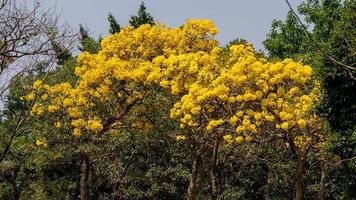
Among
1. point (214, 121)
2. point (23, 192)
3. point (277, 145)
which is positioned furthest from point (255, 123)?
point (23, 192)

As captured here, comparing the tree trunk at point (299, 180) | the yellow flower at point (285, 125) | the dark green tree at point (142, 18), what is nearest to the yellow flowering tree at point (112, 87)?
the yellow flower at point (285, 125)

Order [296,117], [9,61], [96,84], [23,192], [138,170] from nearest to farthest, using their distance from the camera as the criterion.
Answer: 1. [9,61]
2. [296,117]
3. [96,84]
4. [138,170]
5. [23,192]

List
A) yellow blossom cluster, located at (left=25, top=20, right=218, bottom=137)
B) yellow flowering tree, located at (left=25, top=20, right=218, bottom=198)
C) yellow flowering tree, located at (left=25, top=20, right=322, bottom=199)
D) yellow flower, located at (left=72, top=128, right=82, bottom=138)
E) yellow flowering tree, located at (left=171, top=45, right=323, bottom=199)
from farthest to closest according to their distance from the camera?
yellow flowering tree, located at (left=25, top=20, right=218, bottom=198) < yellow blossom cluster, located at (left=25, top=20, right=218, bottom=137) < yellow flower, located at (left=72, top=128, right=82, bottom=138) < yellow flowering tree, located at (left=25, top=20, right=322, bottom=199) < yellow flowering tree, located at (left=171, top=45, right=323, bottom=199)

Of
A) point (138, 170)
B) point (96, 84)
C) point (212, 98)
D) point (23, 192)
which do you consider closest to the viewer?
point (212, 98)

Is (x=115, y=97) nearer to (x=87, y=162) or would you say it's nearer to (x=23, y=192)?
(x=87, y=162)

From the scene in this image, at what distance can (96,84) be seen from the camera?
55.5 feet

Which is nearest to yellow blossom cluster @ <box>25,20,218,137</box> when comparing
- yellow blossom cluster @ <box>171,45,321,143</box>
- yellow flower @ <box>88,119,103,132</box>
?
yellow flower @ <box>88,119,103,132</box>

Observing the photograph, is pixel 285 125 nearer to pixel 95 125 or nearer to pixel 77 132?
pixel 95 125

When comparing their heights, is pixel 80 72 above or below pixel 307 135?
above

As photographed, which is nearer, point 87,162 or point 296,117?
point 296,117

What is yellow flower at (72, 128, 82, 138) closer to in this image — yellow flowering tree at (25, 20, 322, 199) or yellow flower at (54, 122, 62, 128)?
yellow flowering tree at (25, 20, 322, 199)

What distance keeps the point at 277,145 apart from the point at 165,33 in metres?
4.89

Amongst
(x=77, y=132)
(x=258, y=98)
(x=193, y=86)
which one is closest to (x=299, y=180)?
(x=258, y=98)

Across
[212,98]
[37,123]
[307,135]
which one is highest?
[37,123]
